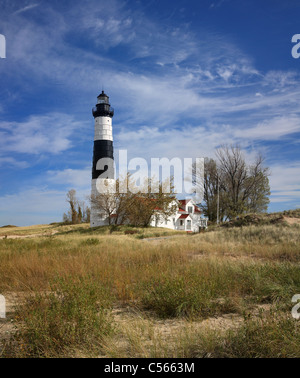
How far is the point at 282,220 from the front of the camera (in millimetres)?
20781

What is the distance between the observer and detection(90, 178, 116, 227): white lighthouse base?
40.6 m

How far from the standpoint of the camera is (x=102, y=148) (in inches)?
1545

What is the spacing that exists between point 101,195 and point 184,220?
1573 cm

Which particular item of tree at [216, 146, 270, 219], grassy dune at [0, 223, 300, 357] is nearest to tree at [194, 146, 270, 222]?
tree at [216, 146, 270, 219]

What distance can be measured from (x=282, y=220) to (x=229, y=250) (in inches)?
420

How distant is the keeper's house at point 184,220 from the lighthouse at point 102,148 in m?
9.57

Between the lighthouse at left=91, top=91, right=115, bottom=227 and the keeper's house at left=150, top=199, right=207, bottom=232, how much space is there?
957 cm

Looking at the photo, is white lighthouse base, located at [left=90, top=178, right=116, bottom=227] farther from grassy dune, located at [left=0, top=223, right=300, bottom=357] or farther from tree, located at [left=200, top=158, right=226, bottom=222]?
grassy dune, located at [left=0, top=223, right=300, bottom=357]

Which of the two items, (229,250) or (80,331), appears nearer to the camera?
(80,331)

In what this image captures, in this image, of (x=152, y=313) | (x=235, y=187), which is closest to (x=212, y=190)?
(x=235, y=187)

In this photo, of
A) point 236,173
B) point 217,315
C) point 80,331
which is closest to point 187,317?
point 217,315

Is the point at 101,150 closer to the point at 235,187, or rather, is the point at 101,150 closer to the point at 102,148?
the point at 102,148

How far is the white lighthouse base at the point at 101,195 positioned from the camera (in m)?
40.6
